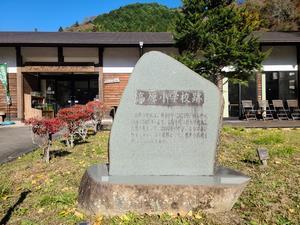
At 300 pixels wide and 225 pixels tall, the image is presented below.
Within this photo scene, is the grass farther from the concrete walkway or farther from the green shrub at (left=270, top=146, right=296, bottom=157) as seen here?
the concrete walkway

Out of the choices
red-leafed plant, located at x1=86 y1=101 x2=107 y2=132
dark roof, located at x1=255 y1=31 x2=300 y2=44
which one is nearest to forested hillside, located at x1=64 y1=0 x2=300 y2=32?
dark roof, located at x1=255 y1=31 x2=300 y2=44

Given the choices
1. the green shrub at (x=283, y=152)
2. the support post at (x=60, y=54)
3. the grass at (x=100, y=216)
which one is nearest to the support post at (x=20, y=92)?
the support post at (x=60, y=54)

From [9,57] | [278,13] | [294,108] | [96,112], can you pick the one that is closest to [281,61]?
[294,108]

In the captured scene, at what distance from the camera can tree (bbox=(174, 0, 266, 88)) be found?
15159mm

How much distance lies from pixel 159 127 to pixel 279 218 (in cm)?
183

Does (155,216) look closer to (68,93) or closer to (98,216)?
(98,216)

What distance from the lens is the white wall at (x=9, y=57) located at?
19.9m

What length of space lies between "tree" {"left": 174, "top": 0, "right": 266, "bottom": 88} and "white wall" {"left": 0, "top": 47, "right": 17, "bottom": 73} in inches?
340

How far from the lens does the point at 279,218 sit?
4.32 m

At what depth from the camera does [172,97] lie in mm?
5266

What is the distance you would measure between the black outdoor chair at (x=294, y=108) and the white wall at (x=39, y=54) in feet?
39.4

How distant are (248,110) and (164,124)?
15.6 metres

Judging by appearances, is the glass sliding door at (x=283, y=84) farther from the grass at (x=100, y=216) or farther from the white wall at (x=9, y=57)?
the white wall at (x=9, y=57)

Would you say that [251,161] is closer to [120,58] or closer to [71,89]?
[120,58]
